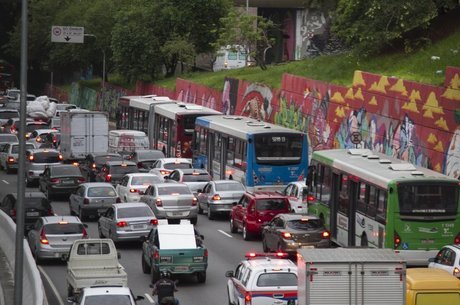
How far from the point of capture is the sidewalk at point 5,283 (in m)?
30.1

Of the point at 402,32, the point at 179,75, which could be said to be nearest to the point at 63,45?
the point at 179,75

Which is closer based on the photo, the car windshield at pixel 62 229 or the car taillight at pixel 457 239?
the car taillight at pixel 457 239

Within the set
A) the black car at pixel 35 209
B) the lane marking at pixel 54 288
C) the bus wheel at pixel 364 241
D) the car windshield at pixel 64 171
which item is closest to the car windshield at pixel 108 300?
the lane marking at pixel 54 288

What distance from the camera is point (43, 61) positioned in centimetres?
12262

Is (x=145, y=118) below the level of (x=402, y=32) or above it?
below

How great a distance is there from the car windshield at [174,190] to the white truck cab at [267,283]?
55.3ft

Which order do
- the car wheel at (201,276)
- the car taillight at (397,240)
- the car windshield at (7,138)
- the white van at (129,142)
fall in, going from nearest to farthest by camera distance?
the car taillight at (397,240) → the car wheel at (201,276) → the white van at (129,142) → the car windshield at (7,138)

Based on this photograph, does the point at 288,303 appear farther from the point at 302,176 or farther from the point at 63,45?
the point at 63,45

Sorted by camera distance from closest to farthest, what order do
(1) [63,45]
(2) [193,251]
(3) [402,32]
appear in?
(2) [193,251]
(3) [402,32]
(1) [63,45]

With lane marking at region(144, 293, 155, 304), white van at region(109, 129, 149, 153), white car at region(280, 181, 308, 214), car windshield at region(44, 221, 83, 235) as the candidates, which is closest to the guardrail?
car windshield at region(44, 221, 83, 235)

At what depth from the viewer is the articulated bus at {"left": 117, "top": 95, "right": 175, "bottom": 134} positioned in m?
67.4

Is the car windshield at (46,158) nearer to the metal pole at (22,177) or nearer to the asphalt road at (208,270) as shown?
the asphalt road at (208,270)

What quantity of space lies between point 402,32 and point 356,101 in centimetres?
738

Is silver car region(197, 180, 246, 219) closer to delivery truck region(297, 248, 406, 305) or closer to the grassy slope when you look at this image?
the grassy slope
